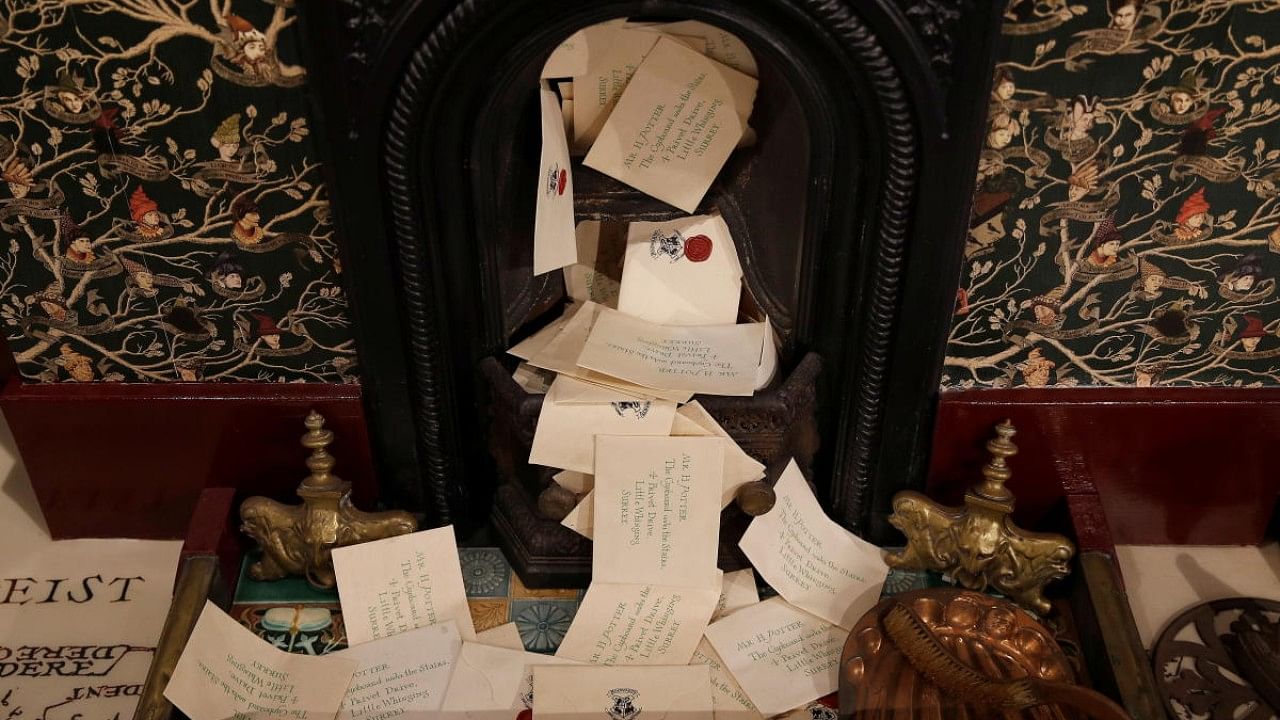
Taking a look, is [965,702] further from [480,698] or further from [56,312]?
[56,312]

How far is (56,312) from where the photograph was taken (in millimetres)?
1317

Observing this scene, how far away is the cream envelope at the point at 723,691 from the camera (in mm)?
1256

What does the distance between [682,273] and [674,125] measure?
0.18 m

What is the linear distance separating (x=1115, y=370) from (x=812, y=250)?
41 centimetres

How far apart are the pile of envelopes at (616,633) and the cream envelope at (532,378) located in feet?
0.35

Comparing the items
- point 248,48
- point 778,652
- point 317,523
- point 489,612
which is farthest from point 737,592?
point 248,48

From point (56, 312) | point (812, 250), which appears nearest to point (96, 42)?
point (56, 312)

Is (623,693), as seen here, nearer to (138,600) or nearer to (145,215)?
(138,600)

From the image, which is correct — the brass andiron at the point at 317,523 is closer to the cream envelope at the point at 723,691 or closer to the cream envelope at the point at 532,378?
the cream envelope at the point at 532,378

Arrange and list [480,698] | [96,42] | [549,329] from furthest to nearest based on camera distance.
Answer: [549,329]
[480,698]
[96,42]

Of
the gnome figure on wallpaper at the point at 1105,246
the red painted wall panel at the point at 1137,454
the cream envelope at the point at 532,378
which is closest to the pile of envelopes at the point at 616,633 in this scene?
the cream envelope at the point at 532,378

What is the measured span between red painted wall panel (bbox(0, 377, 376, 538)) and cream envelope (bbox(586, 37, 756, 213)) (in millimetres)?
436

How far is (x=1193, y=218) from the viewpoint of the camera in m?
1.23

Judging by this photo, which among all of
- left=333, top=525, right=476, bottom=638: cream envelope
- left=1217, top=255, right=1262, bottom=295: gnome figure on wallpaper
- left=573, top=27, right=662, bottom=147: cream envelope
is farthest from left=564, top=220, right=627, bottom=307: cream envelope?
left=1217, top=255, right=1262, bottom=295: gnome figure on wallpaper
